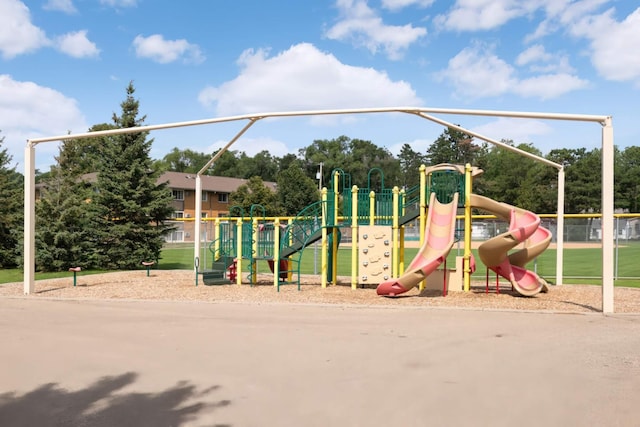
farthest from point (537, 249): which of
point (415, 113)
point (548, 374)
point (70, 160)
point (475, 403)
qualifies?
point (70, 160)

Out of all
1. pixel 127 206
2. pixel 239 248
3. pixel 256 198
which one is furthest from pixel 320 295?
pixel 256 198

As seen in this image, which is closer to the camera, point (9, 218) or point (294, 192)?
point (9, 218)

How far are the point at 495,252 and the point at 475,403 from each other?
8812 millimetres

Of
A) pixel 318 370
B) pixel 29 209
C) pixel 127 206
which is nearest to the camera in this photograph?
pixel 318 370

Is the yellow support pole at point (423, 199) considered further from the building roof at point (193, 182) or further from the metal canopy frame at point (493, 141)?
the building roof at point (193, 182)

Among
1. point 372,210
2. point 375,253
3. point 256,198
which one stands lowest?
point 375,253

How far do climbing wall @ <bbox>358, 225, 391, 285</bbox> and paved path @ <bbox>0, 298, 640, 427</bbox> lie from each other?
16.3 feet

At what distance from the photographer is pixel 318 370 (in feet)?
21.0

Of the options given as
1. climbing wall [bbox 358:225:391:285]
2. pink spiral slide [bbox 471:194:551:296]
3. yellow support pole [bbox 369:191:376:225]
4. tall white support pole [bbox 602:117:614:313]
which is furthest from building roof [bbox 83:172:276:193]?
tall white support pole [bbox 602:117:614:313]

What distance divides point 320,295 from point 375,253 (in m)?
2.29

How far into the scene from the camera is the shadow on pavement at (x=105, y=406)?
188 inches

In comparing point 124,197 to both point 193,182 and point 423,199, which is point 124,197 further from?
point 193,182

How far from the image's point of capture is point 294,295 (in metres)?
14.1

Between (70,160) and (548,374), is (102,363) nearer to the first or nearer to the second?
(548,374)
